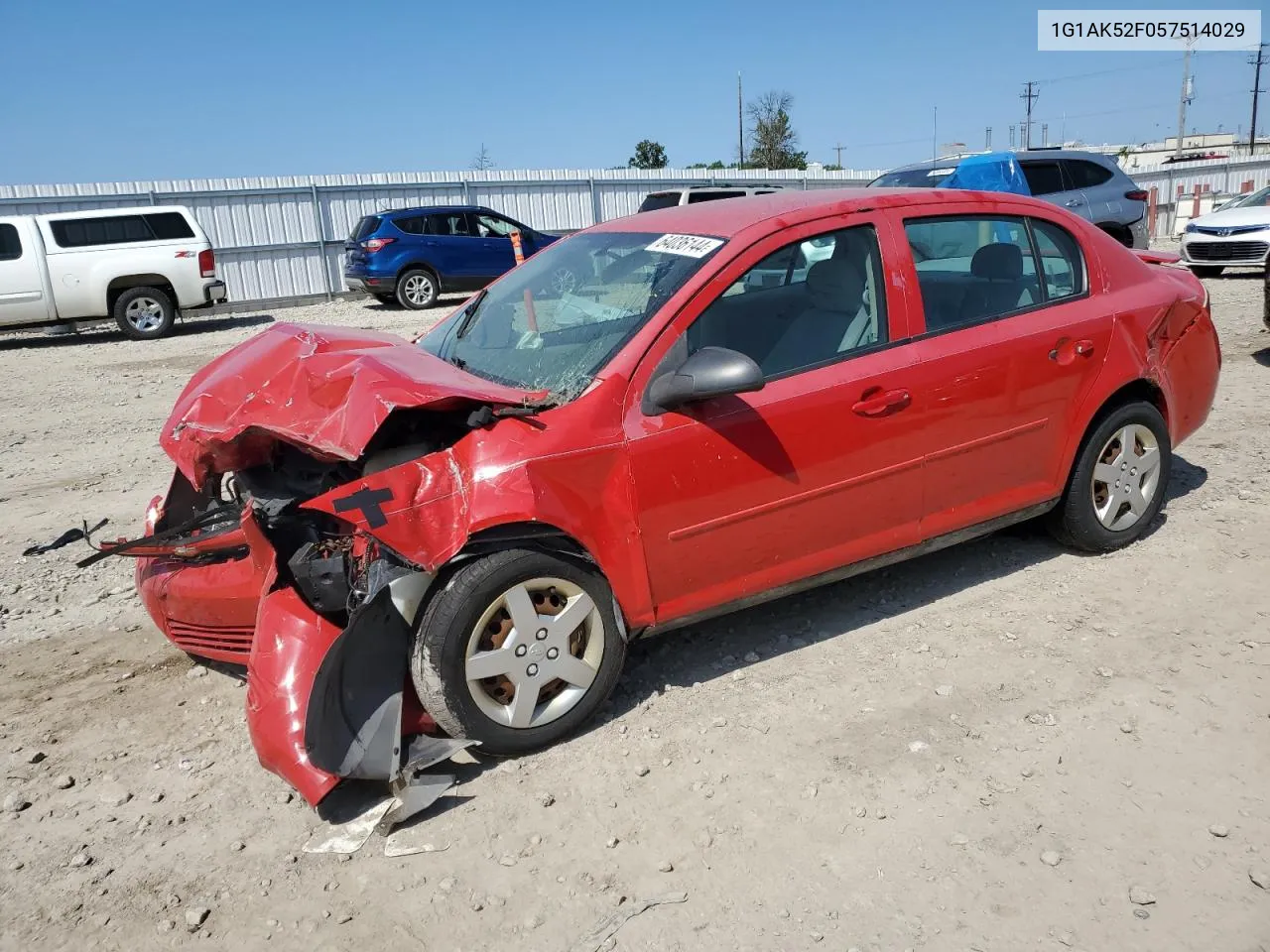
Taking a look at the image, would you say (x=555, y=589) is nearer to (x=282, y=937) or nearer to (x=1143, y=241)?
(x=282, y=937)

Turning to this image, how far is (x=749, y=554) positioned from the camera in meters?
3.52

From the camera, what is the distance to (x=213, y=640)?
11.8 ft

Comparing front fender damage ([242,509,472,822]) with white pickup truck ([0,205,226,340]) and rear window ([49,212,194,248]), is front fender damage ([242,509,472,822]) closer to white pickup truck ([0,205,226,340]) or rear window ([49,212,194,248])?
white pickup truck ([0,205,226,340])

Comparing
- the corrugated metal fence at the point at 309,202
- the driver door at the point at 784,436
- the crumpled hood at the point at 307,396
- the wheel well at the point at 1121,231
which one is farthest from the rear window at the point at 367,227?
→ the driver door at the point at 784,436

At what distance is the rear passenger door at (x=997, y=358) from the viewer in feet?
12.6

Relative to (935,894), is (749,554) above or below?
above

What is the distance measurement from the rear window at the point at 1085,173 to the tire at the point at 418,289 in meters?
10.2

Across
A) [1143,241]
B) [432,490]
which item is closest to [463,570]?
[432,490]

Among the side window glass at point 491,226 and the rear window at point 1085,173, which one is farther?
the side window glass at point 491,226

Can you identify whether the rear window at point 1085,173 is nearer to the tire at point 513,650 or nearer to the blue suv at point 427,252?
the blue suv at point 427,252

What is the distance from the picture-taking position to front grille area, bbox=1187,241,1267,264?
45.7 feet

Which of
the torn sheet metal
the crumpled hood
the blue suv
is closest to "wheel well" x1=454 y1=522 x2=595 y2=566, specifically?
the crumpled hood

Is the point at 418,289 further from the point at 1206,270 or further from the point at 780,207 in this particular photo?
the point at 780,207

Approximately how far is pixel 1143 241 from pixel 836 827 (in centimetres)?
1237
